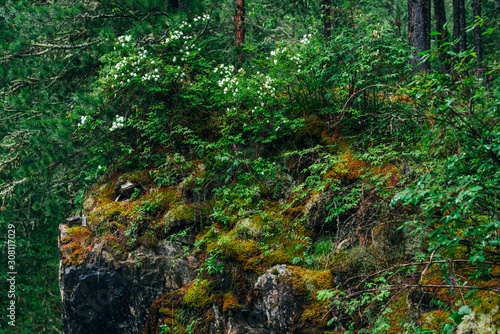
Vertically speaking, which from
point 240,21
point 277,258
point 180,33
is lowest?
point 277,258

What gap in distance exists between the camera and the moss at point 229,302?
5.10 metres

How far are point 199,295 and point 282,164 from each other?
2904 mm

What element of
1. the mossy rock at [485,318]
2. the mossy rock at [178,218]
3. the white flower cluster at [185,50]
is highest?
the white flower cluster at [185,50]

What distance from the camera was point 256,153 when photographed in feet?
23.1

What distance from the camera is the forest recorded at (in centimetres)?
331

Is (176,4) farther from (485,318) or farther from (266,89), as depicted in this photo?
(485,318)

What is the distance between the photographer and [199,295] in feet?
18.2

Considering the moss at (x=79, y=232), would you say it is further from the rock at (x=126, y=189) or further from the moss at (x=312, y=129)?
the moss at (x=312, y=129)

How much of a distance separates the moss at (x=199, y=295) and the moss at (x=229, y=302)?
307 mm

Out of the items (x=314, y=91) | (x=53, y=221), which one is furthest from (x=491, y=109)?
(x=53, y=221)

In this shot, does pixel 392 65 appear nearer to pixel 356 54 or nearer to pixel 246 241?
pixel 356 54

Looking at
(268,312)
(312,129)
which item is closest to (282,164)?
(312,129)

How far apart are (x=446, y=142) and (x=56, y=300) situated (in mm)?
18240

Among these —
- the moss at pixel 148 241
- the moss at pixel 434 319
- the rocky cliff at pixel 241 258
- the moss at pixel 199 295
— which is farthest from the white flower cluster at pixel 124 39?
the moss at pixel 434 319
